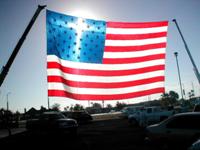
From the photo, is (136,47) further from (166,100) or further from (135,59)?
(166,100)

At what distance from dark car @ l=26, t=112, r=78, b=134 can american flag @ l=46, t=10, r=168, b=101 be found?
6259mm

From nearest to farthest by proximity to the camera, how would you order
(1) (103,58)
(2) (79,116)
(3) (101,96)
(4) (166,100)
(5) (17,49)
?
(3) (101,96)
(1) (103,58)
(5) (17,49)
(2) (79,116)
(4) (166,100)

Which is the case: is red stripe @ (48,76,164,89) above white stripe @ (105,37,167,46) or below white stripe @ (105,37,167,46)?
below

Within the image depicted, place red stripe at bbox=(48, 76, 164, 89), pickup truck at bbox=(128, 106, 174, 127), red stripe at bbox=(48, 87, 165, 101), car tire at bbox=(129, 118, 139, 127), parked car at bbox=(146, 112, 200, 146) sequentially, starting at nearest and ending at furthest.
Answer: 1. parked car at bbox=(146, 112, 200, 146)
2. red stripe at bbox=(48, 87, 165, 101)
3. red stripe at bbox=(48, 76, 164, 89)
4. pickup truck at bbox=(128, 106, 174, 127)
5. car tire at bbox=(129, 118, 139, 127)

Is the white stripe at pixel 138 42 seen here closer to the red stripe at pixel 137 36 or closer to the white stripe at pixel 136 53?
the red stripe at pixel 137 36

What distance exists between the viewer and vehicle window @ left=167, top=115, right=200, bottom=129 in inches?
355

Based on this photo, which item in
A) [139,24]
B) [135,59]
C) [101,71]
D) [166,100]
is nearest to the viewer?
[101,71]

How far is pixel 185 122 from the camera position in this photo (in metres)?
9.24

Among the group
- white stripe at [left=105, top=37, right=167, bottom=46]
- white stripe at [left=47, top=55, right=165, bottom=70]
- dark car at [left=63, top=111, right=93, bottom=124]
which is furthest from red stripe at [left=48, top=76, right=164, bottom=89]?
dark car at [left=63, top=111, right=93, bottom=124]

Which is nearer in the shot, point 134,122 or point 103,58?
point 103,58

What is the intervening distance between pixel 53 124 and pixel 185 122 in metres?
9.13

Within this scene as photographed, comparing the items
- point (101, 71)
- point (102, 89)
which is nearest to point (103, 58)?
point (101, 71)

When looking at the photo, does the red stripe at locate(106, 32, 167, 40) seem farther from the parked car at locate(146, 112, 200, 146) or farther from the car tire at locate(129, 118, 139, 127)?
the car tire at locate(129, 118, 139, 127)

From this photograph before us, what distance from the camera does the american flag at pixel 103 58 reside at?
10.7 meters
